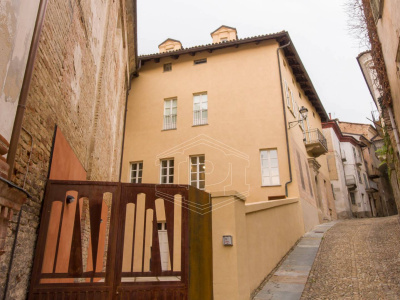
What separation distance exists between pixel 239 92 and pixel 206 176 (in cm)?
437

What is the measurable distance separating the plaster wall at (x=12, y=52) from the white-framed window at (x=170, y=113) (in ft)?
37.2

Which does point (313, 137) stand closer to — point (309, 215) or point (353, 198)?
point (309, 215)

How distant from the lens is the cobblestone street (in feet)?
17.7

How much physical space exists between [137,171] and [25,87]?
37.5ft

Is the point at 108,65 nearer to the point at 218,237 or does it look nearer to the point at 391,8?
the point at 218,237

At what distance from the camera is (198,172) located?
14008 mm

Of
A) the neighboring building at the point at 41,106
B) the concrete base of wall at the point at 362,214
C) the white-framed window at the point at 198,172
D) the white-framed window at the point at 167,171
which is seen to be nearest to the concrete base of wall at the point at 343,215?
the concrete base of wall at the point at 362,214

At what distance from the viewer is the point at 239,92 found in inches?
579

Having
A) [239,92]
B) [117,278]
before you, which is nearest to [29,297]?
[117,278]

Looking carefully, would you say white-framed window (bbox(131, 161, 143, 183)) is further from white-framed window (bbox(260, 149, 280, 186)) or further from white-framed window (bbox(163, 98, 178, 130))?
white-framed window (bbox(260, 149, 280, 186))

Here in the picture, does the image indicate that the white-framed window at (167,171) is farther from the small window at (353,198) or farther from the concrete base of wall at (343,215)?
the small window at (353,198)

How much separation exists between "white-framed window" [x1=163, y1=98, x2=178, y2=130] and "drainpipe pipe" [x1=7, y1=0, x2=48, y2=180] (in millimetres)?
10984

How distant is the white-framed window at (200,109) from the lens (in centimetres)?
1493

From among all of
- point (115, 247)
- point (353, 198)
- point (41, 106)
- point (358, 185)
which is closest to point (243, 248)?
point (115, 247)
